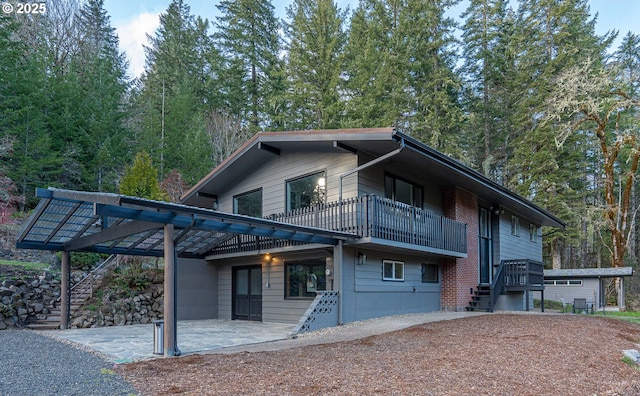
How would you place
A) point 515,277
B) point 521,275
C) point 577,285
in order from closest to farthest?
point 521,275, point 515,277, point 577,285

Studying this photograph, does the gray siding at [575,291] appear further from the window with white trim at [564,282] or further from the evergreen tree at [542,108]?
the evergreen tree at [542,108]

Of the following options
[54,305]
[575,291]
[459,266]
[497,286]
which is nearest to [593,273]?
[575,291]

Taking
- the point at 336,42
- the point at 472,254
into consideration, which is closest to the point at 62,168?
the point at 336,42

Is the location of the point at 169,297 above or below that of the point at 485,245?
below

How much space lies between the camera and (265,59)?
91.8 feet

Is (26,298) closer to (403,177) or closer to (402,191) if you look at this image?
(402,191)

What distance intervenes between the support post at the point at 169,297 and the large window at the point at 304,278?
199 inches

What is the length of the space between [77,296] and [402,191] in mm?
10164

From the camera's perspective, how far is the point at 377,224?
10.7 m

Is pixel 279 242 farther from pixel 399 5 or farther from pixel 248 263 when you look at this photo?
pixel 399 5

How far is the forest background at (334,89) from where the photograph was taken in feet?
68.4

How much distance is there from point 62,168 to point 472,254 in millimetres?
17448

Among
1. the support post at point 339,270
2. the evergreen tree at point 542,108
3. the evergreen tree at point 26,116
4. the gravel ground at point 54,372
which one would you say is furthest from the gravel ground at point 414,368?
the evergreen tree at point 542,108

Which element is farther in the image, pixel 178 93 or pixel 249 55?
pixel 249 55
